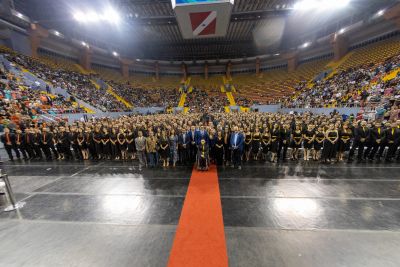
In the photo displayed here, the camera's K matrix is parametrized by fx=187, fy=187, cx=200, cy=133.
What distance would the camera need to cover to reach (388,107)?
41.9ft

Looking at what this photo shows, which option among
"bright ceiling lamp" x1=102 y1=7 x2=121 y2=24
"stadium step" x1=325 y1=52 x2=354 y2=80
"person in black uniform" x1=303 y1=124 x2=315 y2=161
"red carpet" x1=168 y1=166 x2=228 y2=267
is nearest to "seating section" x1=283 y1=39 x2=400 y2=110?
"stadium step" x1=325 y1=52 x2=354 y2=80

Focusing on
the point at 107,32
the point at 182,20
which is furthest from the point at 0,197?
the point at 107,32

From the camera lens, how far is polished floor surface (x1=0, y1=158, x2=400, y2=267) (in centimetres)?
330

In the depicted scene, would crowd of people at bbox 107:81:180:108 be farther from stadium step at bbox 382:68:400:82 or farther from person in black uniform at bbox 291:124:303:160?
stadium step at bbox 382:68:400:82

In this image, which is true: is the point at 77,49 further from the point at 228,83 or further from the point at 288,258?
the point at 288,258

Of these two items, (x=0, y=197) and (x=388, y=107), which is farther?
(x=388, y=107)

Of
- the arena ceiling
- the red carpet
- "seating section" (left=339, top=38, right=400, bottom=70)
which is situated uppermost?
the arena ceiling

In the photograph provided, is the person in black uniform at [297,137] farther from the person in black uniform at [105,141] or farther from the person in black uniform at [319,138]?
the person in black uniform at [105,141]

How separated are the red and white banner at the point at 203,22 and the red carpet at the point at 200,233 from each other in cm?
478

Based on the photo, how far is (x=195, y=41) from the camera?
33719 mm

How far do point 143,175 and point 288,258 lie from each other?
→ 18.0ft

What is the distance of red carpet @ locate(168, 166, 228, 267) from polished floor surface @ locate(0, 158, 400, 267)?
17 centimetres

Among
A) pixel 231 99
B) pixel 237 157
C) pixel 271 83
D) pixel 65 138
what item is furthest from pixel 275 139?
pixel 271 83

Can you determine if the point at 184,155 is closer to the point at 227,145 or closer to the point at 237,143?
the point at 227,145
